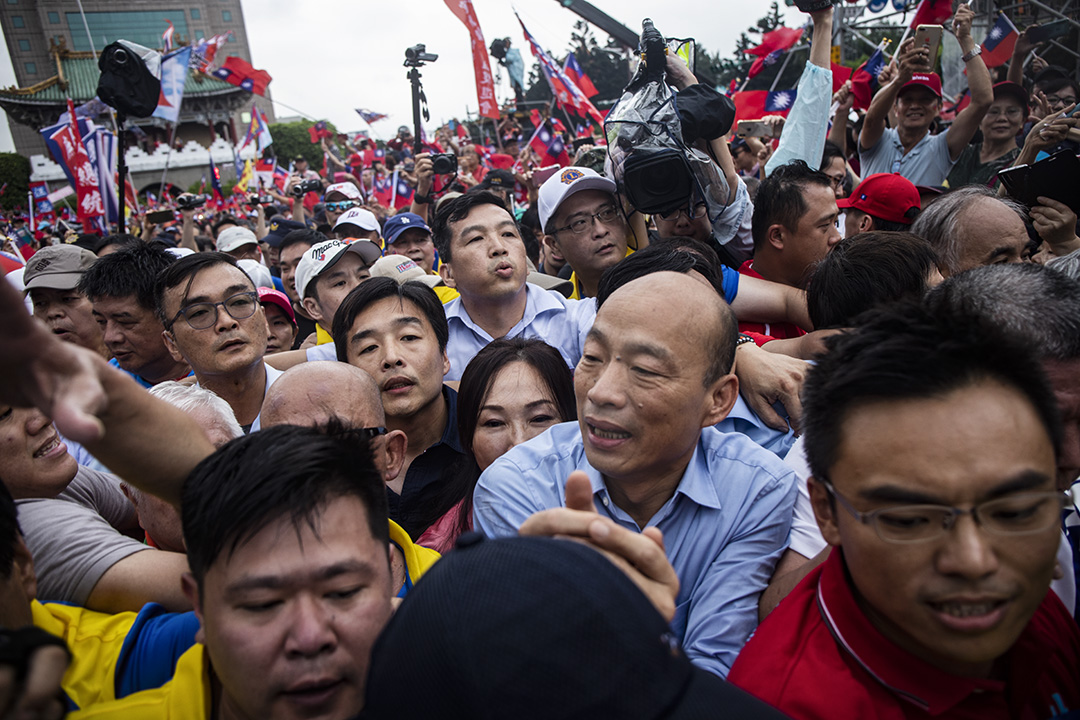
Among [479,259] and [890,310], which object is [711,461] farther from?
[479,259]

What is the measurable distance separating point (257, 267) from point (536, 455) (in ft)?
12.2

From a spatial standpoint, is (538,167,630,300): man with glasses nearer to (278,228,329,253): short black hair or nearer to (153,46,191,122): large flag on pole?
(278,228,329,253): short black hair

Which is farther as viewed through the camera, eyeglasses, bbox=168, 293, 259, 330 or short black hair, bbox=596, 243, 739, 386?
eyeglasses, bbox=168, 293, 259, 330

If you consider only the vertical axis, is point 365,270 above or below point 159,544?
Answer: above

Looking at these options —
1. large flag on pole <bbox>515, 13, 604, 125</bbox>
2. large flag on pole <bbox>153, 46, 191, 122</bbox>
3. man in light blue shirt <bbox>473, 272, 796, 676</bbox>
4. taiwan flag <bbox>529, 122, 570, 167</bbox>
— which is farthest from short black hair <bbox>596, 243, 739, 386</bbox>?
large flag on pole <bbox>153, 46, 191, 122</bbox>

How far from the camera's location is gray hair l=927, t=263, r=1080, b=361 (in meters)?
1.57

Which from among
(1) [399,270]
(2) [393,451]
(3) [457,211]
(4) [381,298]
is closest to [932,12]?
(3) [457,211]

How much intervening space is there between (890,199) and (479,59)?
6105mm

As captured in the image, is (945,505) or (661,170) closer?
(945,505)

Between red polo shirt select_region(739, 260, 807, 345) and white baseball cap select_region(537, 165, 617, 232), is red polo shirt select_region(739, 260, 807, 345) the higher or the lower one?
the lower one

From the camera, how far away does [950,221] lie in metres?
2.72

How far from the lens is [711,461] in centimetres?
188

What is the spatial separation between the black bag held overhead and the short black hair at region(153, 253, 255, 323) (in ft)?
8.83

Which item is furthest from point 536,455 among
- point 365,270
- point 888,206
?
point 365,270
